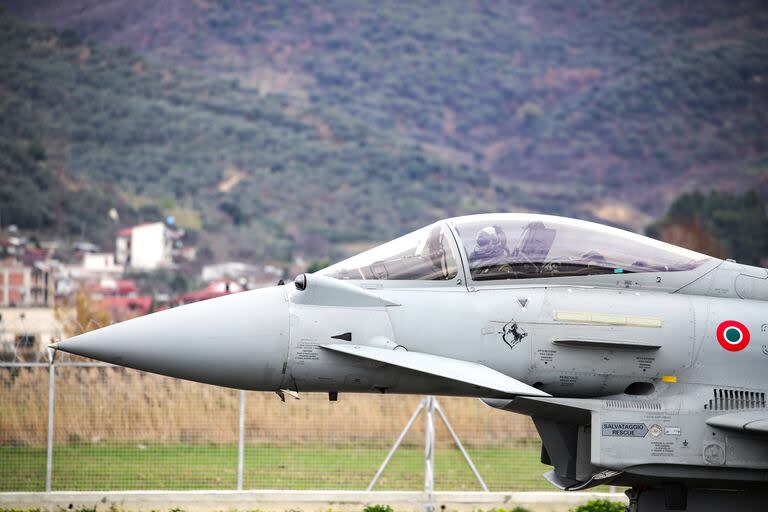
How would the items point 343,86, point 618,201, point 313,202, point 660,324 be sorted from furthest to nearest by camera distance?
point 343,86
point 618,201
point 313,202
point 660,324

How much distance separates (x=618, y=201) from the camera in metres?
138

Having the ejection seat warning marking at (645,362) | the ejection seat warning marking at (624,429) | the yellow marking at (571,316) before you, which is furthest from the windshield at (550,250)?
the ejection seat warning marking at (624,429)

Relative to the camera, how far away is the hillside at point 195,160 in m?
105

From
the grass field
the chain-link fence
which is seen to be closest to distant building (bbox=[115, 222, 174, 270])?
the chain-link fence

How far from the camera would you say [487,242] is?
8742 mm

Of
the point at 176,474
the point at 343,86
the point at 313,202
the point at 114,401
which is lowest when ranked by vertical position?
the point at 176,474

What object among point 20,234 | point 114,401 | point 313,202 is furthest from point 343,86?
point 114,401

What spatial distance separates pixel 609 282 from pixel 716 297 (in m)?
1.01

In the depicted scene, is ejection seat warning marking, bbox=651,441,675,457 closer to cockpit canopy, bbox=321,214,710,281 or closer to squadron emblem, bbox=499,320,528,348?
squadron emblem, bbox=499,320,528,348

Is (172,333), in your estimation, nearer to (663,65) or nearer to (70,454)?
(70,454)

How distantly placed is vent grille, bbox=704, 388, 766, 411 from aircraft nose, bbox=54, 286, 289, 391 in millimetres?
3527

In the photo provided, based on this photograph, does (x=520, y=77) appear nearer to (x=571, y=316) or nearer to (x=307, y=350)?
(x=571, y=316)

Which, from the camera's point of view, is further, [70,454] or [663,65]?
[663,65]

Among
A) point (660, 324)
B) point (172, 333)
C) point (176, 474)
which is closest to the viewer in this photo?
point (172, 333)
